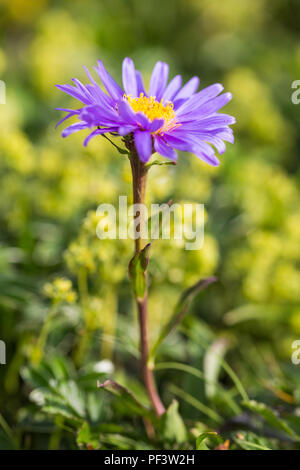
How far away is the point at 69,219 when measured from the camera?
1.49 metres

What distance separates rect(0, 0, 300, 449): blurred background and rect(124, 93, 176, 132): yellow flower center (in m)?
0.30

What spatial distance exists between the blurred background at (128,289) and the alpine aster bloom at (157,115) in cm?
29

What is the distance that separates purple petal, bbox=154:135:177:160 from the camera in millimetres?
723

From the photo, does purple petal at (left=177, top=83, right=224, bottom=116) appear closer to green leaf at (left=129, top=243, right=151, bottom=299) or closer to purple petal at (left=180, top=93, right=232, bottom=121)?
purple petal at (left=180, top=93, right=232, bottom=121)

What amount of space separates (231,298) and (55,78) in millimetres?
1381

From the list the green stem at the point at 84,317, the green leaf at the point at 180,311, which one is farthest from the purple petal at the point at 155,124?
the green stem at the point at 84,317

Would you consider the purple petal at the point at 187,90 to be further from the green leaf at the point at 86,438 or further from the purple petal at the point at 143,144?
the green leaf at the point at 86,438

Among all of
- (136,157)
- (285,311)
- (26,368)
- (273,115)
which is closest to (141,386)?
(26,368)

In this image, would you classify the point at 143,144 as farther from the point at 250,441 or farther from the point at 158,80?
the point at 250,441

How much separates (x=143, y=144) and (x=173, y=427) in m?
0.64

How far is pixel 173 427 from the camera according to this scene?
100 centimetres

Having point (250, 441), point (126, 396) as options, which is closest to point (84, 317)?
point (126, 396)

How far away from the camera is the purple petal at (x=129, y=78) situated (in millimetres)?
930

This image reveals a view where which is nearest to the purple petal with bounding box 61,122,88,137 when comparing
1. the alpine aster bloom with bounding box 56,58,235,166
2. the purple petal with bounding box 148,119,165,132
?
the alpine aster bloom with bounding box 56,58,235,166
